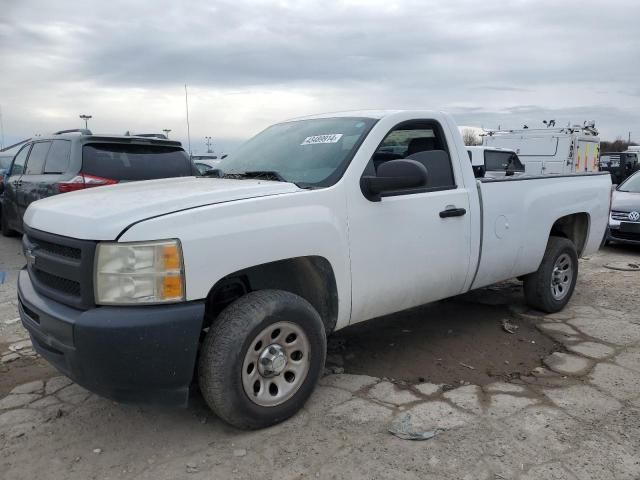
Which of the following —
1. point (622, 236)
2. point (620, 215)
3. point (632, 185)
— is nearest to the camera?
point (622, 236)

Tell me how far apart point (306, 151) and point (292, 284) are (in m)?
0.96

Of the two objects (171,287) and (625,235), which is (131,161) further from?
(625,235)

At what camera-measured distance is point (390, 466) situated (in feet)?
9.16

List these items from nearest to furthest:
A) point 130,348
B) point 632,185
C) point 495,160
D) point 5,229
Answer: point 130,348 < point 5,229 < point 632,185 < point 495,160

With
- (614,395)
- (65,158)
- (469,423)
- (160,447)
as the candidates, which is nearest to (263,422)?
(160,447)

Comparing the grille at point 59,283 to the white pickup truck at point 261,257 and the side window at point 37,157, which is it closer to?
the white pickup truck at point 261,257

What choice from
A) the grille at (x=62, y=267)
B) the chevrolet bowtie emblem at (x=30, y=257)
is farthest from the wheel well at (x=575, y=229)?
the chevrolet bowtie emblem at (x=30, y=257)

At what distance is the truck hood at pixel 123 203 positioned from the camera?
270 cm

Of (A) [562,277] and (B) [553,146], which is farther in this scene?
(B) [553,146]

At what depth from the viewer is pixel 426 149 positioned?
14.0 feet

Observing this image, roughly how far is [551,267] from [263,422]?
130 inches

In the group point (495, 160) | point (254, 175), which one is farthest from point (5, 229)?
point (495, 160)

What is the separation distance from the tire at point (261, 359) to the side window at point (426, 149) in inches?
56.6

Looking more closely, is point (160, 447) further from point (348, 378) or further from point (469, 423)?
point (469, 423)
